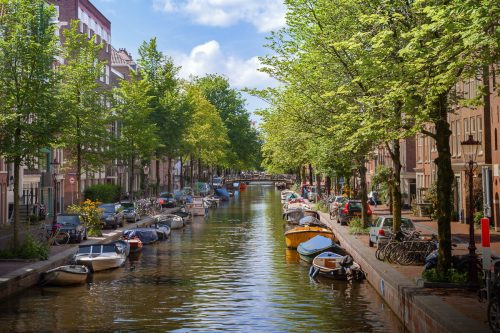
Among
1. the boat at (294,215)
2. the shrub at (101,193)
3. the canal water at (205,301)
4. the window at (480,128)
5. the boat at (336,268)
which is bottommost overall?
the canal water at (205,301)

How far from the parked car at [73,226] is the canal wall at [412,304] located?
56.6 ft

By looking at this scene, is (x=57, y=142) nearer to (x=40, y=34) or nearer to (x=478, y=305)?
(x=40, y=34)

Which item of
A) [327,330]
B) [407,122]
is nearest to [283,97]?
[407,122]

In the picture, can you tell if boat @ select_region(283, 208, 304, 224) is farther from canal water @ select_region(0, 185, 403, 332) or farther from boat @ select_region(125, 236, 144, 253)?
boat @ select_region(125, 236, 144, 253)

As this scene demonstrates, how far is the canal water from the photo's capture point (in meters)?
21.6

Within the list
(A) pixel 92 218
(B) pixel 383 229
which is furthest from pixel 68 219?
(B) pixel 383 229

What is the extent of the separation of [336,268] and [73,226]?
1758cm

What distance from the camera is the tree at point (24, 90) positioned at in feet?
102

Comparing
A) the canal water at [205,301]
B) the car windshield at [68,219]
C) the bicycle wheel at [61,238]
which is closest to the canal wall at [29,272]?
the canal water at [205,301]

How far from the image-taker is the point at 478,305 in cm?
1830

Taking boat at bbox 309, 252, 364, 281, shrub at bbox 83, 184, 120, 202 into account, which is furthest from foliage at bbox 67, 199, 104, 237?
shrub at bbox 83, 184, 120, 202

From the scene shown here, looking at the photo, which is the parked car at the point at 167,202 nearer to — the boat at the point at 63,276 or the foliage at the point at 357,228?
the foliage at the point at 357,228

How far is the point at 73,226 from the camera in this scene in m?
40.2

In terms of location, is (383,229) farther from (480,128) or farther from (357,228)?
(480,128)
